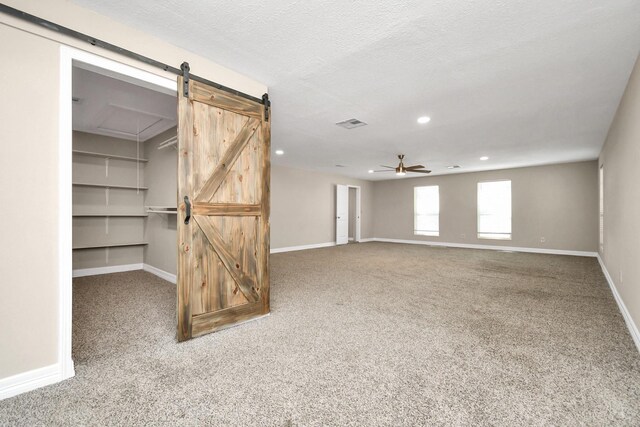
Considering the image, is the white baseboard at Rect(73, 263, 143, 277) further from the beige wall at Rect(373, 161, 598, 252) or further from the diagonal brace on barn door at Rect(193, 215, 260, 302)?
the beige wall at Rect(373, 161, 598, 252)

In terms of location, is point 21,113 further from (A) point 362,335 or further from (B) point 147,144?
(B) point 147,144

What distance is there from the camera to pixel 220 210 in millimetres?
2691

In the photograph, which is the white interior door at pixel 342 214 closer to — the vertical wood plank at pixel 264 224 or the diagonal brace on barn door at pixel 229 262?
the vertical wood plank at pixel 264 224

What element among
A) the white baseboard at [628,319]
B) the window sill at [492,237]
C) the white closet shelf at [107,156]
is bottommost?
the white baseboard at [628,319]

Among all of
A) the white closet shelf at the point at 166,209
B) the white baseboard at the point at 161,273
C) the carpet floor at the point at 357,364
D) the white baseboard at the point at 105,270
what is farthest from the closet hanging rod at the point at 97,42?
the white baseboard at the point at 105,270

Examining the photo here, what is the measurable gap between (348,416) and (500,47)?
293 cm

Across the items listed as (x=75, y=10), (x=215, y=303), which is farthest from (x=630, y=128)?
(x=75, y=10)

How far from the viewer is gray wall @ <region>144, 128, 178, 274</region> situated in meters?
4.49

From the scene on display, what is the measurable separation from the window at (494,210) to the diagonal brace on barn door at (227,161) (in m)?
8.41

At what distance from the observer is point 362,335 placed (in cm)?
261

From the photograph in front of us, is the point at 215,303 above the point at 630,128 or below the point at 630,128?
below

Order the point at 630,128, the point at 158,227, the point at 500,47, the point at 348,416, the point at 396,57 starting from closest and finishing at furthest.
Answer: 1. the point at 348,416
2. the point at 500,47
3. the point at 396,57
4. the point at 630,128
5. the point at 158,227

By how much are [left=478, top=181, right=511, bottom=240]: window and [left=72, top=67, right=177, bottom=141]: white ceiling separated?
882 cm

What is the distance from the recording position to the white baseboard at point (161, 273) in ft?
14.8
